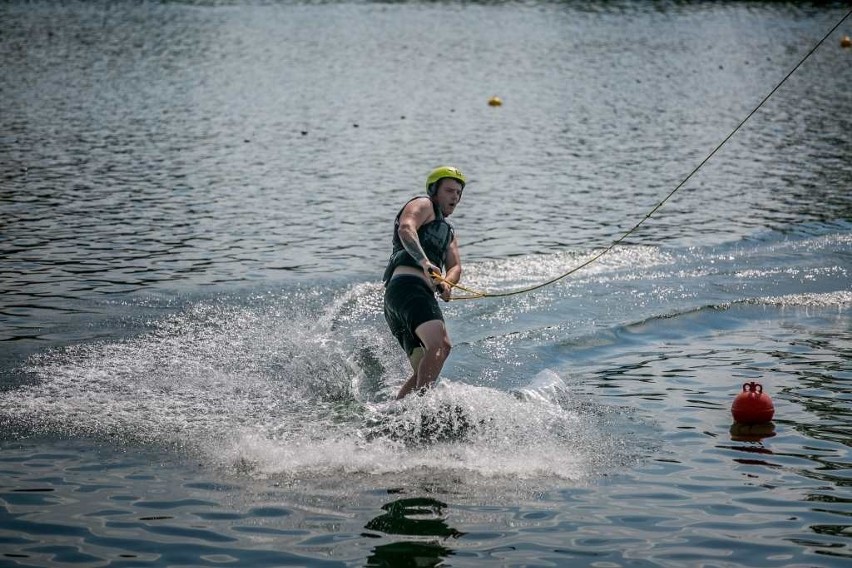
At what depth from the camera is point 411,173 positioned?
27828mm

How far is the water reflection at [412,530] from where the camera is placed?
8.48m

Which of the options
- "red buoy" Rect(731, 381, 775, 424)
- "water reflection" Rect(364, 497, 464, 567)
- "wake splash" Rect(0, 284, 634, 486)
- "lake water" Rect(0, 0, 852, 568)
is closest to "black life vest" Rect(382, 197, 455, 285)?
"wake splash" Rect(0, 284, 634, 486)

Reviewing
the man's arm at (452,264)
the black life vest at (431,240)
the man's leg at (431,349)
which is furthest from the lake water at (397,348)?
the black life vest at (431,240)

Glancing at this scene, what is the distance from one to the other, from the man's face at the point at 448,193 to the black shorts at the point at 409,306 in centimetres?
84

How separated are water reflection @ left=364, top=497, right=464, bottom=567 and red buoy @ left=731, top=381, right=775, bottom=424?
3.66 meters

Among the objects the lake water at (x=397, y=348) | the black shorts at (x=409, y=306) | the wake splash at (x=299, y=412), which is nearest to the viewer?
the lake water at (x=397, y=348)

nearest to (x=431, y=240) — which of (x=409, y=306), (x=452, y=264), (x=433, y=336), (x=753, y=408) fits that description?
(x=452, y=264)

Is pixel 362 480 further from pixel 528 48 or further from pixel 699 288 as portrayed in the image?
pixel 528 48

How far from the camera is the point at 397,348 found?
14312 mm

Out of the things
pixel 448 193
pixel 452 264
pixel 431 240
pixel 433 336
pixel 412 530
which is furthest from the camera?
pixel 452 264

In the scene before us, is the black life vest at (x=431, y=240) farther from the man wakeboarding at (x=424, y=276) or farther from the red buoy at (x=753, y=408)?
the red buoy at (x=753, y=408)

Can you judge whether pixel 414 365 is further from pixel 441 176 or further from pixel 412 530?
pixel 412 530

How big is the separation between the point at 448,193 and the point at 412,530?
13.0 ft

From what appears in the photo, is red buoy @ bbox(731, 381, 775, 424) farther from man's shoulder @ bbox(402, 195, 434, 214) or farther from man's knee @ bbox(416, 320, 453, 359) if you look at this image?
man's shoulder @ bbox(402, 195, 434, 214)
